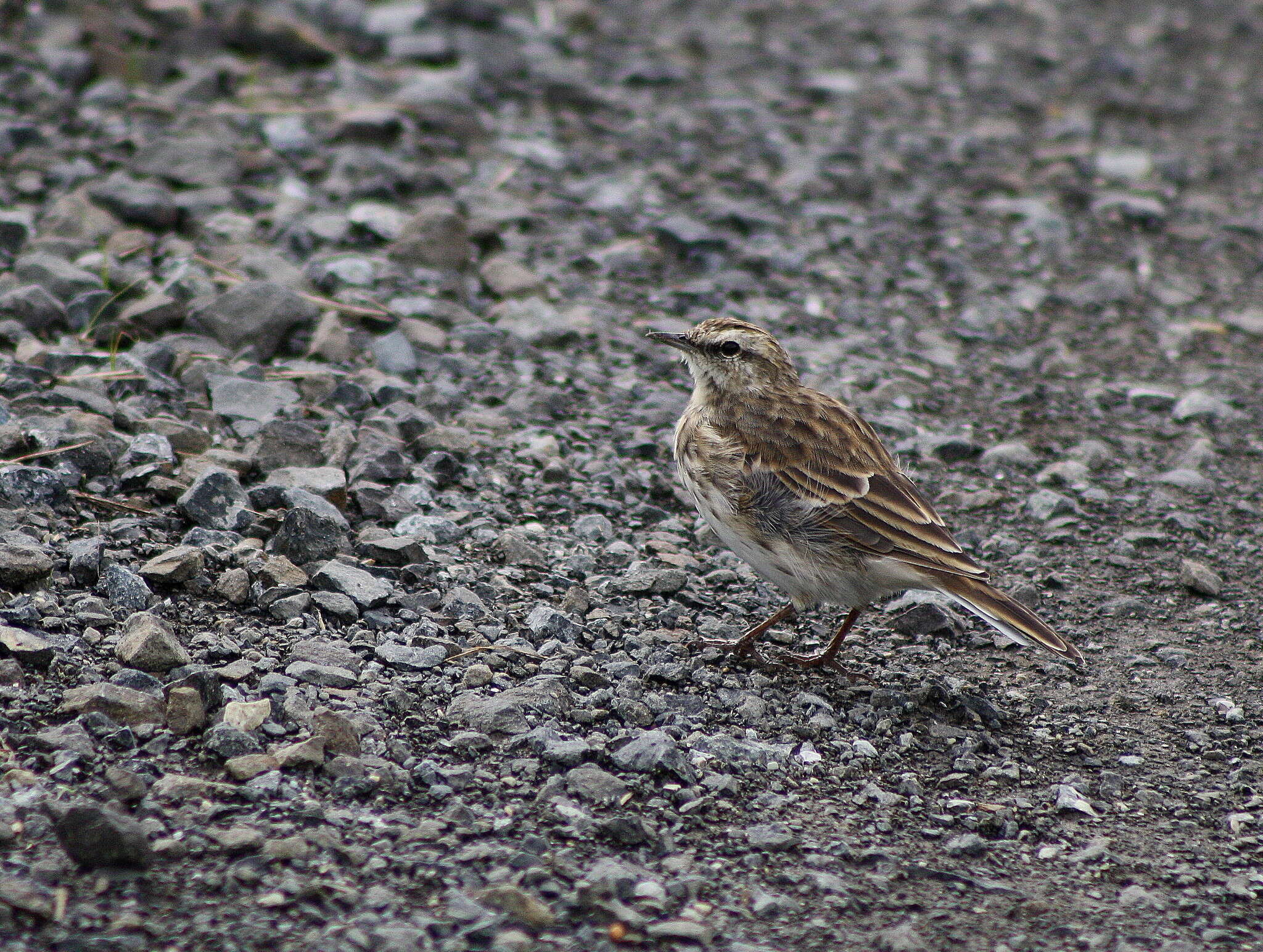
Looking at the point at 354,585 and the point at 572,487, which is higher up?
the point at 354,585

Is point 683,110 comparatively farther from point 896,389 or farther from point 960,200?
point 896,389

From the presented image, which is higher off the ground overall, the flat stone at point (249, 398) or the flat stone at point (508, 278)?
the flat stone at point (508, 278)

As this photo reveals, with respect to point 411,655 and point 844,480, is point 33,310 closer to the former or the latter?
point 411,655

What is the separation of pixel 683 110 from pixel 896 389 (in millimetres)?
4790

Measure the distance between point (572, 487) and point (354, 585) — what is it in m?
1.72

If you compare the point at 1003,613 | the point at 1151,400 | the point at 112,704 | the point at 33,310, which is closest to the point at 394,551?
the point at 112,704

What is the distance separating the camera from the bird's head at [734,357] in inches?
260

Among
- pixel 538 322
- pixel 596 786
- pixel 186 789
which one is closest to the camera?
pixel 186 789

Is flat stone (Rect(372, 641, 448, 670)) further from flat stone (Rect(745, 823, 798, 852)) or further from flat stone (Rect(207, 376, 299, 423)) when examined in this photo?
flat stone (Rect(207, 376, 299, 423))

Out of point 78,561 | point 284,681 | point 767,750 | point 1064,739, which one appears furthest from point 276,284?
point 1064,739

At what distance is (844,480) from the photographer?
594cm

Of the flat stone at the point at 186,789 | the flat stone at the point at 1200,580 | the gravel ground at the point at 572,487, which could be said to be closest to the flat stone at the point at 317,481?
the gravel ground at the point at 572,487

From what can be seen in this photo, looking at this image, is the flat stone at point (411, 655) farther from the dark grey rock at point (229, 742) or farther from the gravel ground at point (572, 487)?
the dark grey rock at point (229, 742)

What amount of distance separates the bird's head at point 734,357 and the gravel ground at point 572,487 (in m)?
0.88
